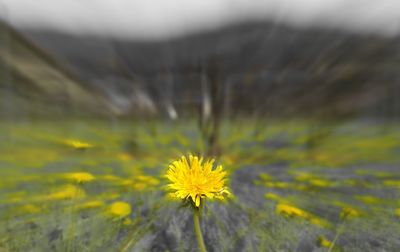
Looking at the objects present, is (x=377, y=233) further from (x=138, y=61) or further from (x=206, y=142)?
(x=138, y=61)

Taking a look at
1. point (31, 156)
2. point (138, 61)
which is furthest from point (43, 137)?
point (138, 61)

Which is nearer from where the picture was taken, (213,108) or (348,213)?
(348,213)

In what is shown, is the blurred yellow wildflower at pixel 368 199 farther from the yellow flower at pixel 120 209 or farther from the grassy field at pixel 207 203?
the yellow flower at pixel 120 209

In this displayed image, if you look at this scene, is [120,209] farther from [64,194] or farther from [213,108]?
[213,108]

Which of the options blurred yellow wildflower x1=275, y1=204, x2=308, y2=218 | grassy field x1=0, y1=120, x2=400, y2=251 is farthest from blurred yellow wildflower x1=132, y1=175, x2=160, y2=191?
blurred yellow wildflower x1=275, y1=204, x2=308, y2=218

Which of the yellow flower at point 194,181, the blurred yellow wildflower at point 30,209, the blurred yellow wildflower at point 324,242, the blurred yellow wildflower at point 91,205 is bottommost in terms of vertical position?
the blurred yellow wildflower at point 324,242

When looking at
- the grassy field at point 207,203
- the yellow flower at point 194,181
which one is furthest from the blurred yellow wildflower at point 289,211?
the yellow flower at point 194,181

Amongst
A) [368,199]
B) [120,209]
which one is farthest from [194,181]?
[368,199]

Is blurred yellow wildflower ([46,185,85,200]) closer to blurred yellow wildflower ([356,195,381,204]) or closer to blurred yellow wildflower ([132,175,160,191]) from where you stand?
blurred yellow wildflower ([132,175,160,191])
